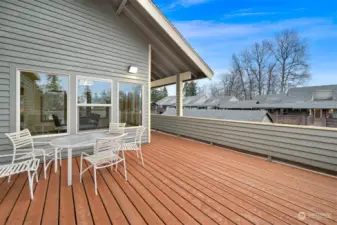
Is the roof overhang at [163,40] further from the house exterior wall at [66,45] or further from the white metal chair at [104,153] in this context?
the white metal chair at [104,153]

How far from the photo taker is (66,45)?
373 cm

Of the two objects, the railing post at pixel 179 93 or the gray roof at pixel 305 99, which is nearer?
the railing post at pixel 179 93

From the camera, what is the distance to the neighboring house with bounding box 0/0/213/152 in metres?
3.16

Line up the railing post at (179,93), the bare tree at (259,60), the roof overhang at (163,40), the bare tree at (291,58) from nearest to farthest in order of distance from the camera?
the roof overhang at (163,40) < the railing post at (179,93) < the bare tree at (291,58) < the bare tree at (259,60)

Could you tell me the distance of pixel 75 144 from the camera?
2.44m

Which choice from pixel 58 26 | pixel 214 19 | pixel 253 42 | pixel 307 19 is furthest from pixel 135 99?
pixel 253 42

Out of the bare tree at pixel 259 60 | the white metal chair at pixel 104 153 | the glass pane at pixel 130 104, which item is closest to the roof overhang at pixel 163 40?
the glass pane at pixel 130 104

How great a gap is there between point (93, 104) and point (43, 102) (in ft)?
3.43

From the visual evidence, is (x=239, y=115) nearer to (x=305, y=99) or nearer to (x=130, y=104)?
(x=130, y=104)

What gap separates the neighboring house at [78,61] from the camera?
10.4 feet

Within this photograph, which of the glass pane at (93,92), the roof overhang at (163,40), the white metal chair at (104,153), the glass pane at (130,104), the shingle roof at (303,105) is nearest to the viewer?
the white metal chair at (104,153)

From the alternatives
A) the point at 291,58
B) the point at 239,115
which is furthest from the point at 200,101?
the point at 239,115

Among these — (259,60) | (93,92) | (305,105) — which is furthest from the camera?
(259,60)

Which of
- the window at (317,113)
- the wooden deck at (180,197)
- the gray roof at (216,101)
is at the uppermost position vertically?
the gray roof at (216,101)
